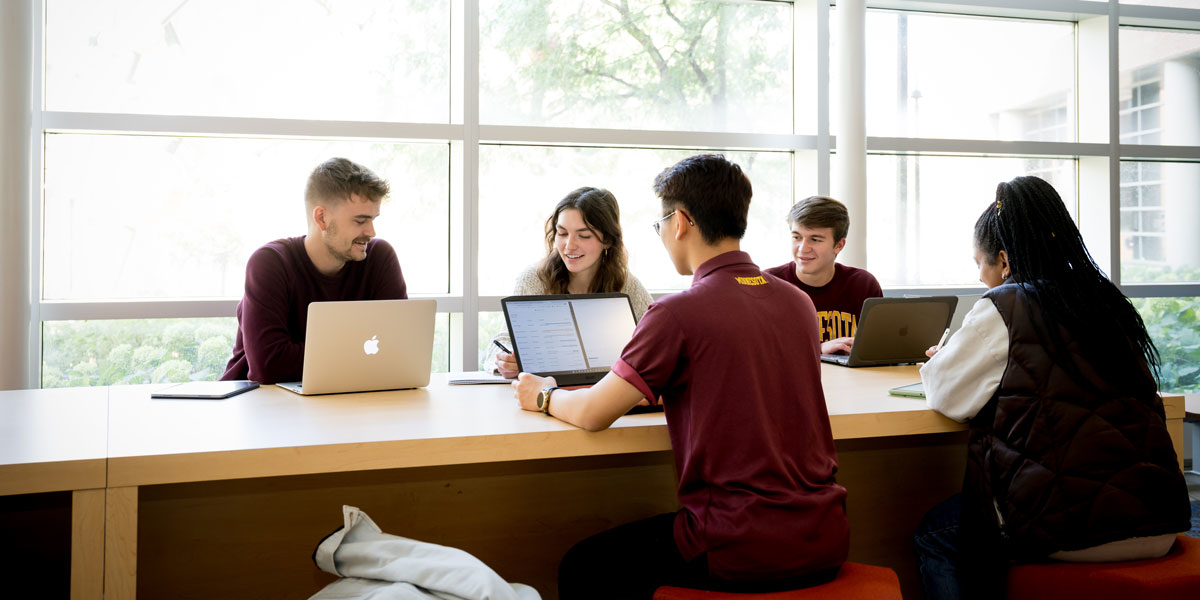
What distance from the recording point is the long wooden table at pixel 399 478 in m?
1.50

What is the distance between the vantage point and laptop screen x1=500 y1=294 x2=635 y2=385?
2176 millimetres

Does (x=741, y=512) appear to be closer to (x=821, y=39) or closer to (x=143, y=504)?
(x=143, y=504)

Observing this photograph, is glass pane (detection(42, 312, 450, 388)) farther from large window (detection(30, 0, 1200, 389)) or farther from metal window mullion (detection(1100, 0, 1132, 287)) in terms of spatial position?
metal window mullion (detection(1100, 0, 1132, 287))

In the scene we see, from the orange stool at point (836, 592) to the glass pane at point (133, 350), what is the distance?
295cm

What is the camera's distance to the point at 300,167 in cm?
389

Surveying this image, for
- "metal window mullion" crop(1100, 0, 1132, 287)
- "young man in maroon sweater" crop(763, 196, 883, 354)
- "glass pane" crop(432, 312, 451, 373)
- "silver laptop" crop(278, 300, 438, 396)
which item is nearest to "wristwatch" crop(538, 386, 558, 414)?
"silver laptop" crop(278, 300, 438, 396)

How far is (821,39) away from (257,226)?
2950 millimetres

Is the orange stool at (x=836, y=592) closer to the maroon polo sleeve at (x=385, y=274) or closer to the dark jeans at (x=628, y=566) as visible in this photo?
the dark jeans at (x=628, y=566)

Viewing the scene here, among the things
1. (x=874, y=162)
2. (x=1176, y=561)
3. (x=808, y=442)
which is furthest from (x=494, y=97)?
(x=1176, y=561)

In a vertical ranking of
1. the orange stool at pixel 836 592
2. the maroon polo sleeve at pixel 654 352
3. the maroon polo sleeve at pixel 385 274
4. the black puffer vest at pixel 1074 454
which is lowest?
the orange stool at pixel 836 592

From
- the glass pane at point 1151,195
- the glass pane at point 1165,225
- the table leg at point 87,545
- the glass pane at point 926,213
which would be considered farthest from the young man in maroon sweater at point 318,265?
the glass pane at point 1151,195

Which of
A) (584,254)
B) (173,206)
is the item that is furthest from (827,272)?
(173,206)

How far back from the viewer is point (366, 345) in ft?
6.90

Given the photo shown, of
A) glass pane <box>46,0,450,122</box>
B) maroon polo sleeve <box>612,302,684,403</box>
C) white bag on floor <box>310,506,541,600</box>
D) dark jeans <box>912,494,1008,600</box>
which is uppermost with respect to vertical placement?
glass pane <box>46,0,450,122</box>
